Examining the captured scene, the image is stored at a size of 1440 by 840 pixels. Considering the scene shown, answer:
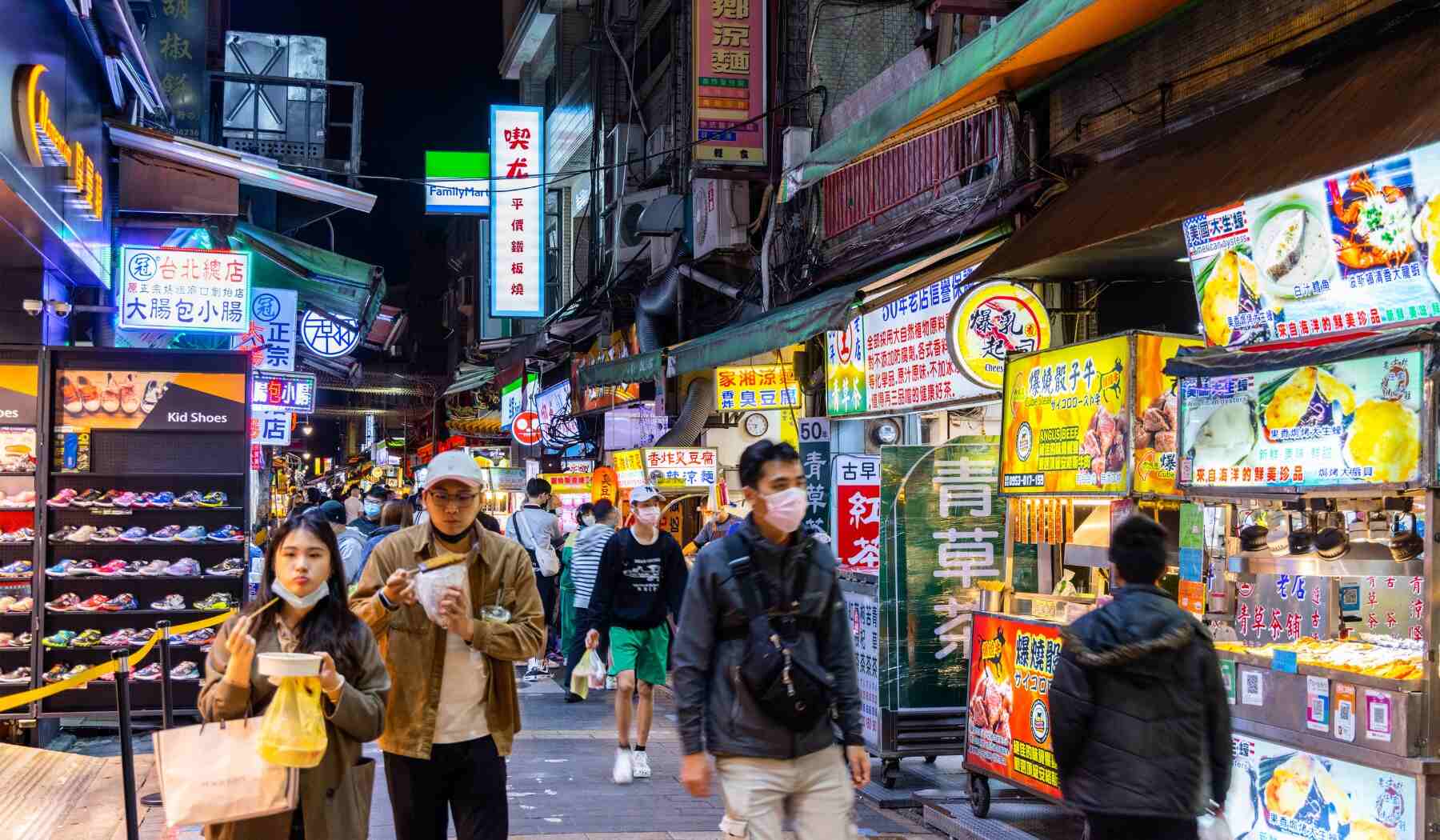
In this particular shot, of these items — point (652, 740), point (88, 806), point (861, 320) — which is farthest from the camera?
point (861, 320)

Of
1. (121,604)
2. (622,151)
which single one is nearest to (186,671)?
(121,604)

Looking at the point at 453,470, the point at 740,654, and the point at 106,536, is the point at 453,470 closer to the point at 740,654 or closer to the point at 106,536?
the point at 740,654

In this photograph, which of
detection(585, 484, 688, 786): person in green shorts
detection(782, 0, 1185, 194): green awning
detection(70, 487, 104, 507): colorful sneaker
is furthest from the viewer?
detection(70, 487, 104, 507): colorful sneaker

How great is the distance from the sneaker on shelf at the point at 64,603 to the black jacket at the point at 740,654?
8.43 metres

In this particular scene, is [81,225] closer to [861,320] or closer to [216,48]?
[861,320]

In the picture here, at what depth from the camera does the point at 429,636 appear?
530 centimetres

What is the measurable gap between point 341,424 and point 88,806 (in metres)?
77.4

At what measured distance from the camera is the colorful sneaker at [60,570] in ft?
38.2

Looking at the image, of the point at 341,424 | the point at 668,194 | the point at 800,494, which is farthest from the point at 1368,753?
the point at 341,424

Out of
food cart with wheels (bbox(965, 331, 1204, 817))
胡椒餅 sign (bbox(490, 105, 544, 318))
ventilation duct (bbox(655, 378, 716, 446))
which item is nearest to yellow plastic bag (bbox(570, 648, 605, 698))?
food cart with wheels (bbox(965, 331, 1204, 817))

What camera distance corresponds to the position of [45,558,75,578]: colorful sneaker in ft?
38.2

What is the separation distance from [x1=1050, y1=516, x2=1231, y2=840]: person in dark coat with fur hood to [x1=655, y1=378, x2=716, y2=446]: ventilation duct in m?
15.9

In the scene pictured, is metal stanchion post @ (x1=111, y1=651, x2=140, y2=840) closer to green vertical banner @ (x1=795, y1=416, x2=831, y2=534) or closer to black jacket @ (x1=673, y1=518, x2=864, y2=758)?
black jacket @ (x1=673, y1=518, x2=864, y2=758)

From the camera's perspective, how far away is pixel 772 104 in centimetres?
1753
